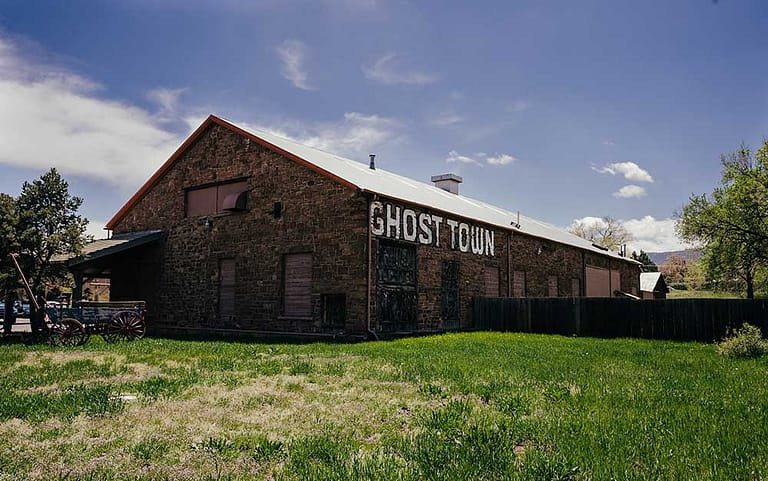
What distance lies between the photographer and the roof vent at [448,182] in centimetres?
3114

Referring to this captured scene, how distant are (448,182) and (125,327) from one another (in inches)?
765

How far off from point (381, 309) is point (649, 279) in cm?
3346

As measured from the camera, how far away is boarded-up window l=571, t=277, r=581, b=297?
1169 inches

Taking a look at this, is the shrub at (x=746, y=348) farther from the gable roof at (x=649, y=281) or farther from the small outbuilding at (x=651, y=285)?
the gable roof at (x=649, y=281)

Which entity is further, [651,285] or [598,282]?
[651,285]

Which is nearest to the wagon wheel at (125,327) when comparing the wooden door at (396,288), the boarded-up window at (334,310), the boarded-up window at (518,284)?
the boarded-up window at (334,310)

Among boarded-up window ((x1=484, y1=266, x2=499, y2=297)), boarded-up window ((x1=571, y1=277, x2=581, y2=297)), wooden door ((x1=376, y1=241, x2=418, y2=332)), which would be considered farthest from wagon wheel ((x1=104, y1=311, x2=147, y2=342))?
boarded-up window ((x1=571, y1=277, x2=581, y2=297))

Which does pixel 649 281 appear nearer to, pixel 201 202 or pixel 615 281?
pixel 615 281

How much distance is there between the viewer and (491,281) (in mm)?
22797

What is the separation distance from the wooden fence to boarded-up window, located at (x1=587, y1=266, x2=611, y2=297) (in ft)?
42.7

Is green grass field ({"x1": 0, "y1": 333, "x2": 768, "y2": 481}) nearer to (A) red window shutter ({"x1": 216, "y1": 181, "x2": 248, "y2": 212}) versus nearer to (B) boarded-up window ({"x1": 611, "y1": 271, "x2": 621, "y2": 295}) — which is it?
(A) red window shutter ({"x1": 216, "y1": 181, "x2": 248, "y2": 212})

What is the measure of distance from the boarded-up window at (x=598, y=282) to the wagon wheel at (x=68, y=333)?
25.4 meters

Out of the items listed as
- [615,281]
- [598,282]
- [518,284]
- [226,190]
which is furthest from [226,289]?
[615,281]

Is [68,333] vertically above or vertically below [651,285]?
below
